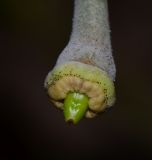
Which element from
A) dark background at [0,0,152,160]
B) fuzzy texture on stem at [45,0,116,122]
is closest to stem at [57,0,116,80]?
fuzzy texture on stem at [45,0,116,122]

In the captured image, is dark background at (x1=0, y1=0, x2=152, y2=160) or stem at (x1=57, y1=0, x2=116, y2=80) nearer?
stem at (x1=57, y1=0, x2=116, y2=80)

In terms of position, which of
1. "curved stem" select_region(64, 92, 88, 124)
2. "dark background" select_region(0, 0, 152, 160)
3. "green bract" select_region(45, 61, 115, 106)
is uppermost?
"dark background" select_region(0, 0, 152, 160)

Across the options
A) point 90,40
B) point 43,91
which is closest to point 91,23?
point 90,40

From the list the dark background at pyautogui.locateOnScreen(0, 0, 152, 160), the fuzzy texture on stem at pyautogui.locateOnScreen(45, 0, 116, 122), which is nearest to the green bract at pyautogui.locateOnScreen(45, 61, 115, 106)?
the fuzzy texture on stem at pyautogui.locateOnScreen(45, 0, 116, 122)

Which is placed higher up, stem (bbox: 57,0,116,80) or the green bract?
stem (bbox: 57,0,116,80)

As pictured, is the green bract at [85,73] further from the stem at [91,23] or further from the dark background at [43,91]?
the dark background at [43,91]

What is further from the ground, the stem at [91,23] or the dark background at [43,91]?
the dark background at [43,91]

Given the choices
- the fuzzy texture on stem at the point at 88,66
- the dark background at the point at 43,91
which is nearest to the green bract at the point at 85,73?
the fuzzy texture on stem at the point at 88,66

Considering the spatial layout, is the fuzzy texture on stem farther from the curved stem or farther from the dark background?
the dark background

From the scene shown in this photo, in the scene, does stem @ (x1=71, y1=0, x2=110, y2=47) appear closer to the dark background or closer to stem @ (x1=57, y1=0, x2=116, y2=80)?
stem @ (x1=57, y1=0, x2=116, y2=80)
